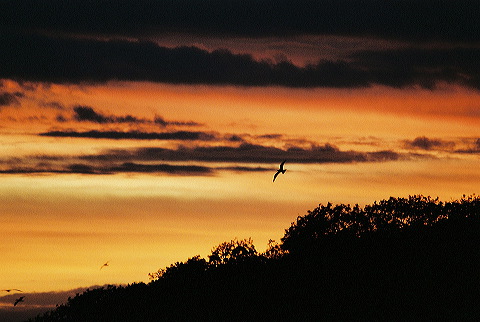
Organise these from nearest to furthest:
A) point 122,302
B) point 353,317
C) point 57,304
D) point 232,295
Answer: point 353,317 → point 232,295 → point 122,302 → point 57,304

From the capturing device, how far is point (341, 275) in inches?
2458

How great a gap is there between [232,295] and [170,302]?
16.9 ft

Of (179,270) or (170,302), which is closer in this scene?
(170,302)

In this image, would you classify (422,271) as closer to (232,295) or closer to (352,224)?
(352,224)

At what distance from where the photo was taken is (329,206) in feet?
221

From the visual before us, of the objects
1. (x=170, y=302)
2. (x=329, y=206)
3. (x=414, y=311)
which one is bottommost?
(x=414, y=311)

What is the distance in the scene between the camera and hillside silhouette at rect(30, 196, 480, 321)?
60.5m

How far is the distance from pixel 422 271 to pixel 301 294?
8330mm

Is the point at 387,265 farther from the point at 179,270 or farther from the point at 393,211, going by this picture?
the point at 179,270

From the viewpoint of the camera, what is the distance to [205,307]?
64.6 metres

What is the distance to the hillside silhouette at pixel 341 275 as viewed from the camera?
60500 mm

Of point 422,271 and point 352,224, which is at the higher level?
point 352,224

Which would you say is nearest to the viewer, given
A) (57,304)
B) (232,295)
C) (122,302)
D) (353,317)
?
(353,317)

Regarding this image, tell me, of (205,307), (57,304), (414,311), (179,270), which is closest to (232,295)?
(205,307)
